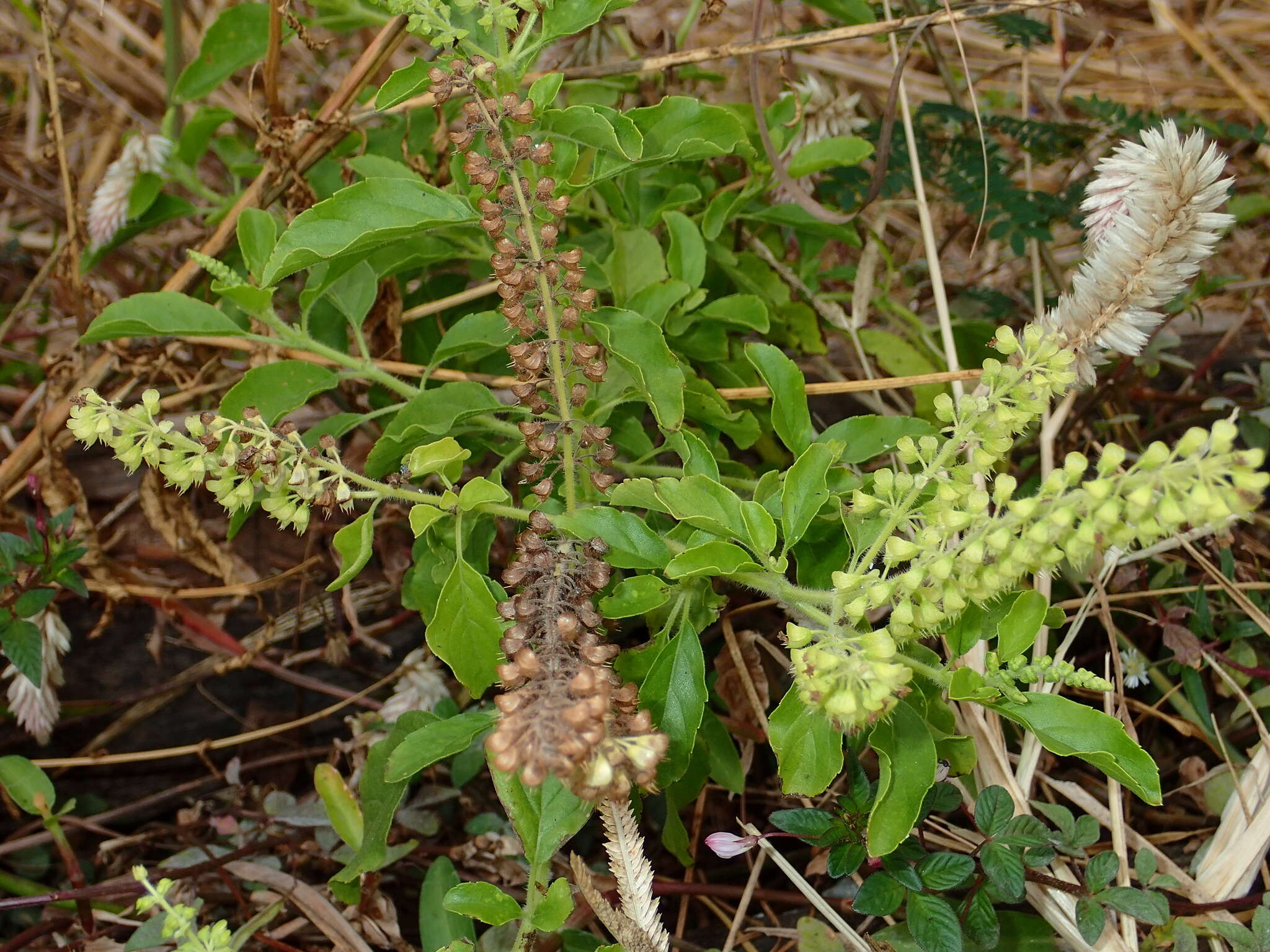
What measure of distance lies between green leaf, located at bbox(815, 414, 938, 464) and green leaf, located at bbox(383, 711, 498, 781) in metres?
0.65

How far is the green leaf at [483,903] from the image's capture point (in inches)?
47.9

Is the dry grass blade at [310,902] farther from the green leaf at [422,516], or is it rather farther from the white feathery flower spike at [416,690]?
the green leaf at [422,516]

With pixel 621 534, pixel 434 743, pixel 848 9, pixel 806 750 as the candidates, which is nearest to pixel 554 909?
pixel 434 743

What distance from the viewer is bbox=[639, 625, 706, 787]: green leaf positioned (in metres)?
1.25

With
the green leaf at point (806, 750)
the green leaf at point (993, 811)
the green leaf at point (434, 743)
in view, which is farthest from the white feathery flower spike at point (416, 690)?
the green leaf at point (993, 811)

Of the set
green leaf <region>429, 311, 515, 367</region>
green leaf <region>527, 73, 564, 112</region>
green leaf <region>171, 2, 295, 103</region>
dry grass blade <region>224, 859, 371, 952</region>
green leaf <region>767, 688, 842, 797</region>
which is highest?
green leaf <region>171, 2, 295, 103</region>

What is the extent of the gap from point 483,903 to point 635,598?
419mm

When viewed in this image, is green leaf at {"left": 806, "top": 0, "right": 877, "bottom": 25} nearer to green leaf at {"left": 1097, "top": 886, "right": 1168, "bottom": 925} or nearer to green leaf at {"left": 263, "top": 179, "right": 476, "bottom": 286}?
green leaf at {"left": 263, "top": 179, "right": 476, "bottom": 286}

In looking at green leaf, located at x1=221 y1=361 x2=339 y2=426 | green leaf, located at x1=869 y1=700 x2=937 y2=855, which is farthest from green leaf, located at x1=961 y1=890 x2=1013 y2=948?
green leaf, located at x1=221 y1=361 x2=339 y2=426

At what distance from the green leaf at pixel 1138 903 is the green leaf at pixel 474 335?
1159 millimetres

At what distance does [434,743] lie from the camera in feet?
4.22

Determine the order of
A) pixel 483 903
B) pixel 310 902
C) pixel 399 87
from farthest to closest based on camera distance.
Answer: pixel 310 902 → pixel 399 87 → pixel 483 903

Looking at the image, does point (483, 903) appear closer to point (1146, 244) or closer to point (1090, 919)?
point (1090, 919)

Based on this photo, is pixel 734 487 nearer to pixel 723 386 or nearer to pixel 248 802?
pixel 723 386
